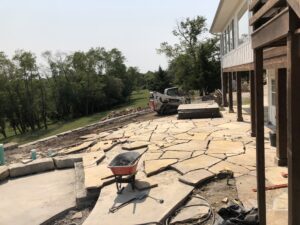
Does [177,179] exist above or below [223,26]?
below

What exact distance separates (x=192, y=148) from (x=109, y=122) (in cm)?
932

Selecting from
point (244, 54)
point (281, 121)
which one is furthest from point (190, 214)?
point (244, 54)

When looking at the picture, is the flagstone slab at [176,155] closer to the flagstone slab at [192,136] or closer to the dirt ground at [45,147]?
the flagstone slab at [192,136]

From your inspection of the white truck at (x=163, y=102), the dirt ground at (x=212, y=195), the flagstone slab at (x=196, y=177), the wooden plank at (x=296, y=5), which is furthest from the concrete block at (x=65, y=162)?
the white truck at (x=163, y=102)

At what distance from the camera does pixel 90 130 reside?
1505 centimetres

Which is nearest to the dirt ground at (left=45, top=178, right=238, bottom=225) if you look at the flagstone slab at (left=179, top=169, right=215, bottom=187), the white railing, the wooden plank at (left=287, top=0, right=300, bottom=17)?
the flagstone slab at (left=179, top=169, right=215, bottom=187)

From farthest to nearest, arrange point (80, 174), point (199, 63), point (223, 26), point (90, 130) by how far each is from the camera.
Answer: point (199, 63) → point (223, 26) → point (90, 130) → point (80, 174)

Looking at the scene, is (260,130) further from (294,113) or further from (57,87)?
(57,87)

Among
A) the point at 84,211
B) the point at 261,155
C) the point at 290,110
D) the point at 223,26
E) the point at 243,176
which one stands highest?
the point at 223,26

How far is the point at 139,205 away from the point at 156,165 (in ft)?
6.46

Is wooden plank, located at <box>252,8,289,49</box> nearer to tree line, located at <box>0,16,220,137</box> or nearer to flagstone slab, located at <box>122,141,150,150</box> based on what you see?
flagstone slab, located at <box>122,141,150,150</box>

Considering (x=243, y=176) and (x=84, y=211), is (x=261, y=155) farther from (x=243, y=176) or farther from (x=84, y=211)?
(x=84, y=211)

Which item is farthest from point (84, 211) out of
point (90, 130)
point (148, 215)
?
point (90, 130)

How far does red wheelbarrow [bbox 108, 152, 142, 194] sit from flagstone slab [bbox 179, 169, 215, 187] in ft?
3.21
